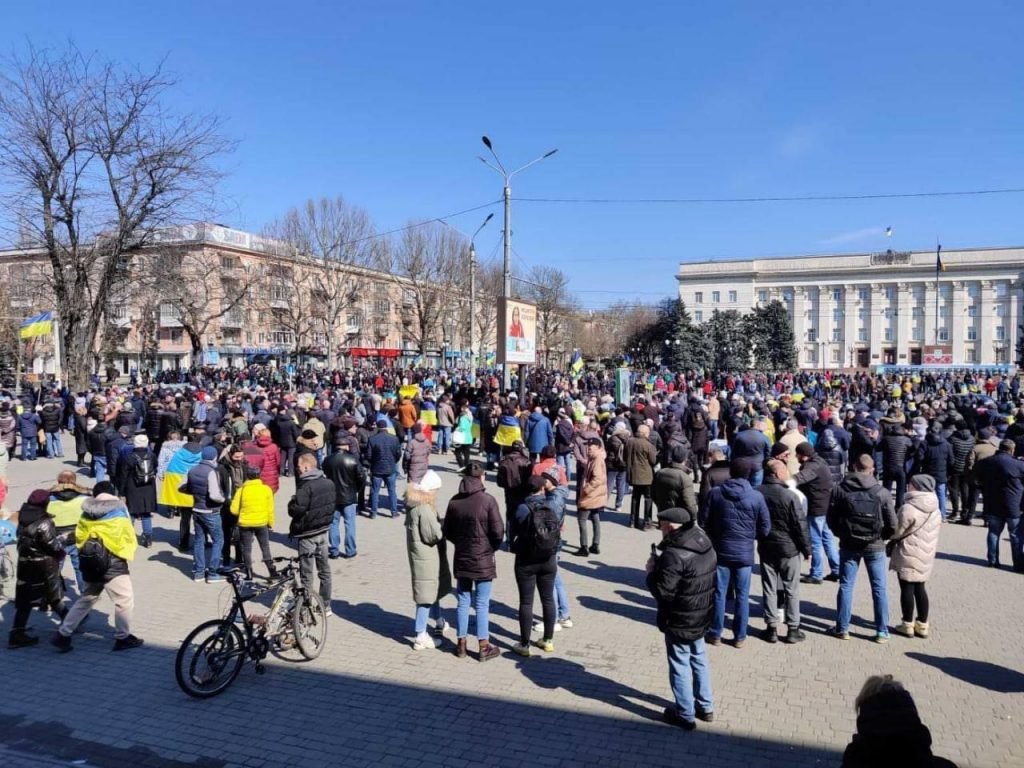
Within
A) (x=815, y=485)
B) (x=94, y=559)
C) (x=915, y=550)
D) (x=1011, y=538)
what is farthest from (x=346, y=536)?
(x=1011, y=538)

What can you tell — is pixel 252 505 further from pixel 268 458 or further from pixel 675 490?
pixel 675 490

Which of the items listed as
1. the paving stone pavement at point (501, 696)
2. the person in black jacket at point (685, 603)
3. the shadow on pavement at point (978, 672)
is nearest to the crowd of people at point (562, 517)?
the person in black jacket at point (685, 603)

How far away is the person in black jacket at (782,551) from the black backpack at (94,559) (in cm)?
598

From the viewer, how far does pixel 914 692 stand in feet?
18.6

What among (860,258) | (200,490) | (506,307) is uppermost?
(860,258)

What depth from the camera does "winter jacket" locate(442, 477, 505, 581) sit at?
614cm

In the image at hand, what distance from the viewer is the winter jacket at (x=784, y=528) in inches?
257

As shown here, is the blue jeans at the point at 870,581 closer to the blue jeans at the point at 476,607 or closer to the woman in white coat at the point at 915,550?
the woman in white coat at the point at 915,550

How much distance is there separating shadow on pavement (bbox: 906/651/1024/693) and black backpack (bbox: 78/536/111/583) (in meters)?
7.24

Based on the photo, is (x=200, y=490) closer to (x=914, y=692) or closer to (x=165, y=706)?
(x=165, y=706)

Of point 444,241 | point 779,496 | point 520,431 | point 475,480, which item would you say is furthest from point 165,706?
point 444,241

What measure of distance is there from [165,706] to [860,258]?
100 meters

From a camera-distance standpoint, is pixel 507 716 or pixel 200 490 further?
pixel 200 490

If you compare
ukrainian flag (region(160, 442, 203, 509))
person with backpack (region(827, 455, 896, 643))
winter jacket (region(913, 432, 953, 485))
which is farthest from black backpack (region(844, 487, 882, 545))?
ukrainian flag (region(160, 442, 203, 509))
